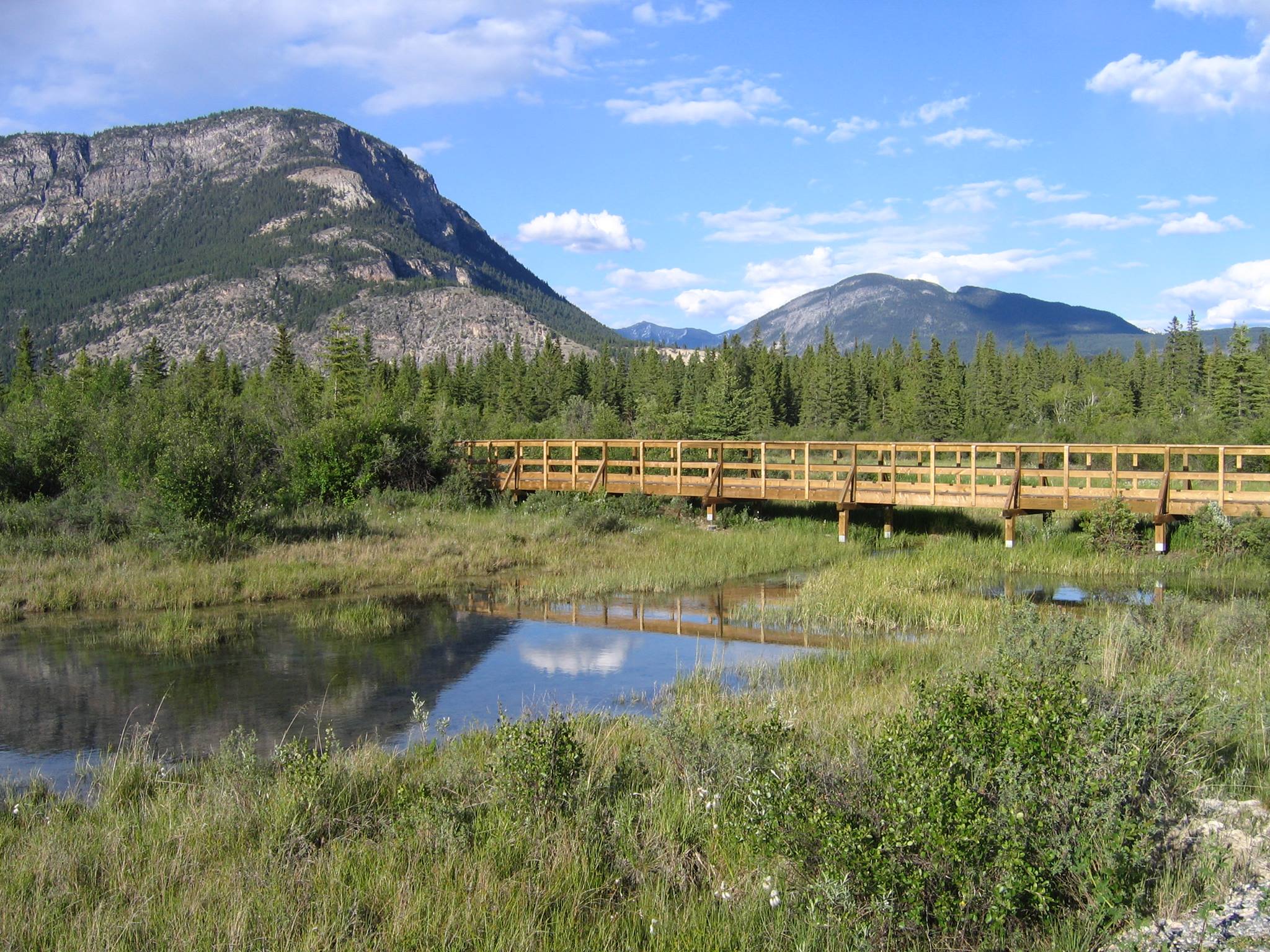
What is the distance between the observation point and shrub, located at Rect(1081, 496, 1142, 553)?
19016 mm

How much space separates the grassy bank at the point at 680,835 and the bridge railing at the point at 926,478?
13.6 m

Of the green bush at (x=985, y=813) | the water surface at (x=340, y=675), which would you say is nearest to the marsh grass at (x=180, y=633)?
the water surface at (x=340, y=675)

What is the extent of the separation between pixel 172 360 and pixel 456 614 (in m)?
79.8

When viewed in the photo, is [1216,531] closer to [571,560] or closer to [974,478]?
[974,478]

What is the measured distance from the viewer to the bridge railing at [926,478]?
741 inches

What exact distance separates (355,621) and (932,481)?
1339 cm

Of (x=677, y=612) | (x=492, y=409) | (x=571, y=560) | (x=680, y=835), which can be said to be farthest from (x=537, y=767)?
(x=492, y=409)

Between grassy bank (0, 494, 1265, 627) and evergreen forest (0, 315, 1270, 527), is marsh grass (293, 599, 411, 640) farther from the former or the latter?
evergreen forest (0, 315, 1270, 527)

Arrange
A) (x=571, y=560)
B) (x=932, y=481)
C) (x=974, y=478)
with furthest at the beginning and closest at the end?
(x=932, y=481), (x=974, y=478), (x=571, y=560)

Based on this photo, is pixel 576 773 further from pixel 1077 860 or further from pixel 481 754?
pixel 1077 860

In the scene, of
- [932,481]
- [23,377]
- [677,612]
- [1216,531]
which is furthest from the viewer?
[23,377]

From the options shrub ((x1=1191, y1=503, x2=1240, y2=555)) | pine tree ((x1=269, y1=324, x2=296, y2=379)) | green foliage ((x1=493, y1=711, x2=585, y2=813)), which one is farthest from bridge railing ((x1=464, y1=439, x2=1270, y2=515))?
pine tree ((x1=269, y1=324, x2=296, y2=379))

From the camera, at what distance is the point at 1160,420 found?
49.6 m

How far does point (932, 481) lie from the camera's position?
2086cm
